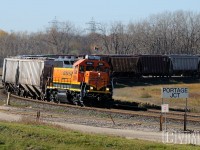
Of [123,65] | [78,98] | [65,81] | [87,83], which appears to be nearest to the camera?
[87,83]

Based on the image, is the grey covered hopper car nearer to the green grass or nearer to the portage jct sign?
the portage jct sign

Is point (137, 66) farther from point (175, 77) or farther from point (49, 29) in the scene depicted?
point (49, 29)

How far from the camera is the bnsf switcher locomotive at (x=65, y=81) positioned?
31609mm

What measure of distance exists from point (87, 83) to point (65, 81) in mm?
2970

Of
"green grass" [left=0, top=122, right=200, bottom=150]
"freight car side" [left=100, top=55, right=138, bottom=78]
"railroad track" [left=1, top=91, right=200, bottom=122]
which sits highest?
"freight car side" [left=100, top=55, right=138, bottom=78]

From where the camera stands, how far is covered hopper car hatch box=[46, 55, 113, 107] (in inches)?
1238

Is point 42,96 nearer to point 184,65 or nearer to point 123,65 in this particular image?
point 123,65

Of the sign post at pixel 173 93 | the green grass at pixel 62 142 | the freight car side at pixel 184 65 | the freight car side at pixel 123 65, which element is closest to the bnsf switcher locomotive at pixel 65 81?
the sign post at pixel 173 93

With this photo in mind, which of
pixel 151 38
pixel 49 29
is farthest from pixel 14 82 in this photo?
pixel 49 29

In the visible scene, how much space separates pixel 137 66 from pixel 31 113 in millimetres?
39436

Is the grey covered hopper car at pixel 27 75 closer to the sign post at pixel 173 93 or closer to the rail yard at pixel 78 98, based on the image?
the rail yard at pixel 78 98

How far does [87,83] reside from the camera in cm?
3145

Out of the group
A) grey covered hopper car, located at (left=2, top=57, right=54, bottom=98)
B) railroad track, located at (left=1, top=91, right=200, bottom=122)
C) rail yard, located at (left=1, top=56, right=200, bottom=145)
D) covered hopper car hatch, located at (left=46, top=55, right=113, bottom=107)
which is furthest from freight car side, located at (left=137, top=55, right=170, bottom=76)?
railroad track, located at (left=1, top=91, right=200, bottom=122)

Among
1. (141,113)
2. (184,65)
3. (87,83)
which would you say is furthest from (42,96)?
(184,65)
